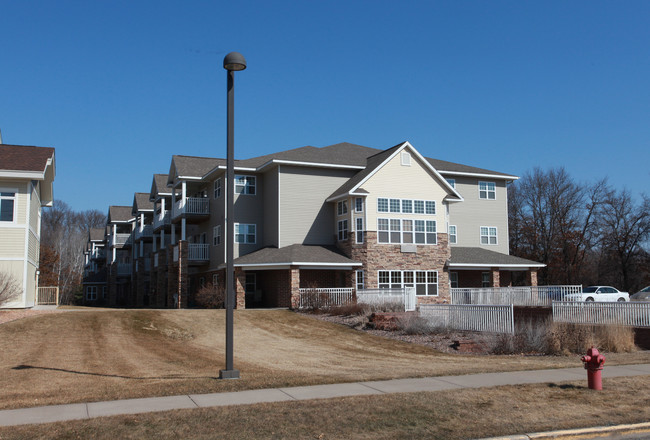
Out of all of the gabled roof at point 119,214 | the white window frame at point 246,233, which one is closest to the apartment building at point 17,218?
the white window frame at point 246,233

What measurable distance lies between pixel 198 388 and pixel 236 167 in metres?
29.7

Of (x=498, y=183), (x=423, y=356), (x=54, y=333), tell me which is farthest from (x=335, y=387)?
(x=498, y=183)

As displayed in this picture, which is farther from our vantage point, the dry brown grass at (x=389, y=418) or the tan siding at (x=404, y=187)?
the tan siding at (x=404, y=187)

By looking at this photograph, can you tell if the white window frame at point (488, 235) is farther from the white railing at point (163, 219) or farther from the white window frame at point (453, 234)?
the white railing at point (163, 219)

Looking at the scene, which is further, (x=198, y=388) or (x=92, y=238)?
(x=92, y=238)

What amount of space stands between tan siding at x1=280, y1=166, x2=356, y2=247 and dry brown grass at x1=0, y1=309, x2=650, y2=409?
10.3m

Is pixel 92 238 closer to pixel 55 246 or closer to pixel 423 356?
pixel 55 246

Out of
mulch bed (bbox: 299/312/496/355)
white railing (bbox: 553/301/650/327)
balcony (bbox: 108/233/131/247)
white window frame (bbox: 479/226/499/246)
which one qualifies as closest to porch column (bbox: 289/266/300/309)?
mulch bed (bbox: 299/312/496/355)

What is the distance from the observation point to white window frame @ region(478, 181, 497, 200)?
4569 cm

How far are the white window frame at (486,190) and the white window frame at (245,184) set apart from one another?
58.0 feet

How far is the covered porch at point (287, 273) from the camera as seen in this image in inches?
1368

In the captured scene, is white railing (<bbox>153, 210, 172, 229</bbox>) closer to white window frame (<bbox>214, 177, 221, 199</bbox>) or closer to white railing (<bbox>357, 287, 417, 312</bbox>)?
white window frame (<bbox>214, 177, 221, 199</bbox>)

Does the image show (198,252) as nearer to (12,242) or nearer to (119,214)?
(12,242)

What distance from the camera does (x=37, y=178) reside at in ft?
90.2
